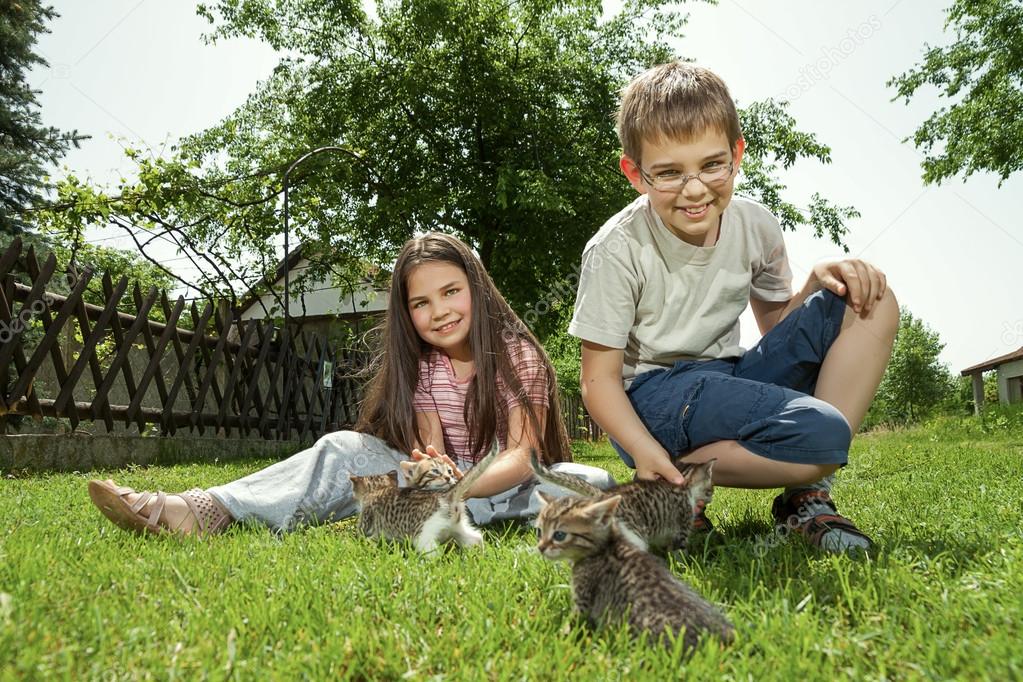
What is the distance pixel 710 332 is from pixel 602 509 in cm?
135

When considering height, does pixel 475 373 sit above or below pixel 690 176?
below

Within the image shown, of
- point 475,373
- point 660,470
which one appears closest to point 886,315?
Result: point 660,470

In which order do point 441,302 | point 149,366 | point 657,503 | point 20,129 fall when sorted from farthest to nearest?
point 20,129
point 149,366
point 441,302
point 657,503

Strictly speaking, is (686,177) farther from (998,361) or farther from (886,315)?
(998,361)

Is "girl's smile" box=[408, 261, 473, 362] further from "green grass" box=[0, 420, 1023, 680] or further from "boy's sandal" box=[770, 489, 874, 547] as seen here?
"boy's sandal" box=[770, 489, 874, 547]

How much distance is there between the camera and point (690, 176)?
2.84 meters

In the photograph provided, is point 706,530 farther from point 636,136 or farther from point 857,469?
point 857,469

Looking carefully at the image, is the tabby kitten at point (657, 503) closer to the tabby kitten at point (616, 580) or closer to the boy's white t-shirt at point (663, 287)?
the tabby kitten at point (616, 580)

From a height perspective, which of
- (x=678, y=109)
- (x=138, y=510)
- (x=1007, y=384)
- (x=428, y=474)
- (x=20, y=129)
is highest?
(x=20, y=129)

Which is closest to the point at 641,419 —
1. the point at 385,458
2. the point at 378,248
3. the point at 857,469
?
the point at 385,458

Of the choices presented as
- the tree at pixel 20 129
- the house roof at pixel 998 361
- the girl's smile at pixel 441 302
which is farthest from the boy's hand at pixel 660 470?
the house roof at pixel 998 361

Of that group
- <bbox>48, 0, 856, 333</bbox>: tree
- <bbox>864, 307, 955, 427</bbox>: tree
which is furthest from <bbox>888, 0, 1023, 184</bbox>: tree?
<bbox>864, 307, 955, 427</bbox>: tree

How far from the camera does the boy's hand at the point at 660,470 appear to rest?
2715 mm

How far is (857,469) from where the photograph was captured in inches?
250
